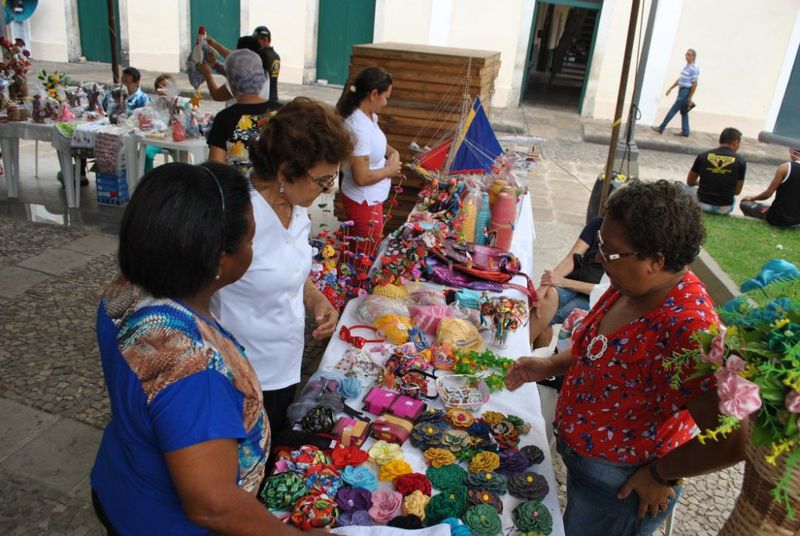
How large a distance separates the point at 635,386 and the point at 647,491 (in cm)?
32

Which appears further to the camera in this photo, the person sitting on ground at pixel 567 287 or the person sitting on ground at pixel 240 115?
the person sitting on ground at pixel 240 115

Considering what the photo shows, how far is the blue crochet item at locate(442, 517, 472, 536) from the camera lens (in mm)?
1595

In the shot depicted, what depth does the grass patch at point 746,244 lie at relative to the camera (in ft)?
19.6

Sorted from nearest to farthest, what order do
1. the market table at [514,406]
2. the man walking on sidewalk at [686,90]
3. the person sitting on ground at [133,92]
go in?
1. the market table at [514,406]
2. the person sitting on ground at [133,92]
3. the man walking on sidewalk at [686,90]

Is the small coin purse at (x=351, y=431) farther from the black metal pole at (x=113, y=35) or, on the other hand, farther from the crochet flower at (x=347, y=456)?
the black metal pole at (x=113, y=35)

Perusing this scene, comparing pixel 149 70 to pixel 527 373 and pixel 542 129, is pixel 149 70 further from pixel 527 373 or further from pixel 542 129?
pixel 527 373

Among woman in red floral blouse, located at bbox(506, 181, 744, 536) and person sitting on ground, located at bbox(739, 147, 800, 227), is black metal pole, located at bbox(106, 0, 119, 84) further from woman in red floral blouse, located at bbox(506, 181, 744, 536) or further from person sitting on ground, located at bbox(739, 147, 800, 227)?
person sitting on ground, located at bbox(739, 147, 800, 227)

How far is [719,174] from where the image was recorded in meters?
7.29

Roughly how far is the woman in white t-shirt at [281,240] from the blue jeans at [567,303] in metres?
2.02

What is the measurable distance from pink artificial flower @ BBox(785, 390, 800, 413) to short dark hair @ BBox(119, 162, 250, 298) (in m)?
1.12

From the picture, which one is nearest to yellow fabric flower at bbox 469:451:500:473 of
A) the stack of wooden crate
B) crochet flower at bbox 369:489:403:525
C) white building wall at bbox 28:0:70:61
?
crochet flower at bbox 369:489:403:525

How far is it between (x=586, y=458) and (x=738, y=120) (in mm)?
14200

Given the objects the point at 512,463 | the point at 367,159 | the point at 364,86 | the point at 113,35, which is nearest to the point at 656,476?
the point at 512,463

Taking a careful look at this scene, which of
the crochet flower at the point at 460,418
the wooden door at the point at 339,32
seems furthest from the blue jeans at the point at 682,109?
the crochet flower at the point at 460,418
